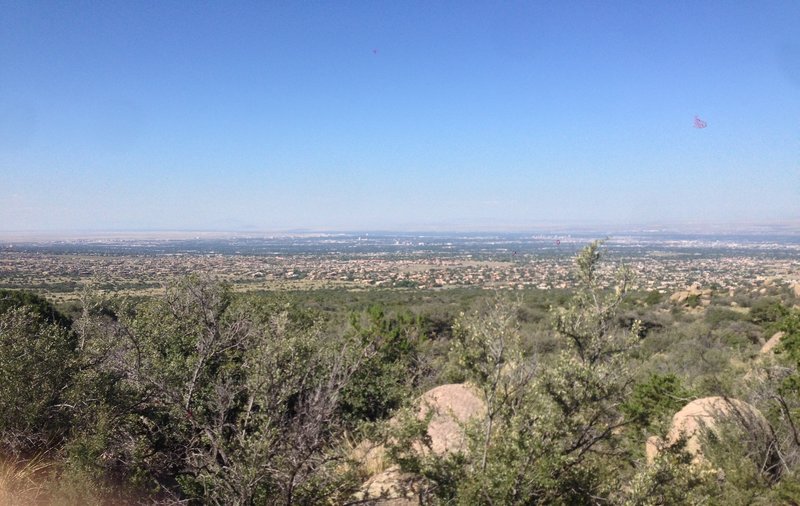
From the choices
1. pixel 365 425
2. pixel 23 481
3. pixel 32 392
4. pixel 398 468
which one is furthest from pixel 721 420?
pixel 32 392

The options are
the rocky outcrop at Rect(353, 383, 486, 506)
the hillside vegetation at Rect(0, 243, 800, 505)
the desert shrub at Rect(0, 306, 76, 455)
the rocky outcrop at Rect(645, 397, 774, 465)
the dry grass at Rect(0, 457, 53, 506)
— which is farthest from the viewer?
the rocky outcrop at Rect(645, 397, 774, 465)

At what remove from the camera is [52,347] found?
7.71 m

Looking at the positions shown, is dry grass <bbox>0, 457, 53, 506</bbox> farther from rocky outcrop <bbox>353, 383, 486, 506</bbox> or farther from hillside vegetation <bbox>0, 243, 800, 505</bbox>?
rocky outcrop <bbox>353, 383, 486, 506</bbox>

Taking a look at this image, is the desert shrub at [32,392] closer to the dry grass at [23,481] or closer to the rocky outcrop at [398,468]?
the dry grass at [23,481]

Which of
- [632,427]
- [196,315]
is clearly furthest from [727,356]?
[196,315]

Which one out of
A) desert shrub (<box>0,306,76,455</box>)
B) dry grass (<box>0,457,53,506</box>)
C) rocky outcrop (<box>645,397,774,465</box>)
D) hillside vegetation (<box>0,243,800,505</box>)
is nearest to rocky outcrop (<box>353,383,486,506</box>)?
hillside vegetation (<box>0,243,800,505</box>)

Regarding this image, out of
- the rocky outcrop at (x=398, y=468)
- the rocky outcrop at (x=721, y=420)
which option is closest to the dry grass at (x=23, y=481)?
the rocky outcrop at (x=398, y=468)

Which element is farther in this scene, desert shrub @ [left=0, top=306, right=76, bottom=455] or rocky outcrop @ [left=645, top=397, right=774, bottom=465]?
rocky outcrop @ [left=645, top=397, right=774, bottom=465]

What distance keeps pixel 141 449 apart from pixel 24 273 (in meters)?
66.3

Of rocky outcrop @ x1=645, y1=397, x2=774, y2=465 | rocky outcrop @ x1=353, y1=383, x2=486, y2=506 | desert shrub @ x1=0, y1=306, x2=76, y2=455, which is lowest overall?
rocky outcrop @ x1=645, y1=397, x2=774, y2=465

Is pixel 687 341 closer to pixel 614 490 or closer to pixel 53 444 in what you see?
pixel 614 490

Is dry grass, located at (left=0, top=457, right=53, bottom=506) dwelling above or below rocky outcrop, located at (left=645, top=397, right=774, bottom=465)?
above

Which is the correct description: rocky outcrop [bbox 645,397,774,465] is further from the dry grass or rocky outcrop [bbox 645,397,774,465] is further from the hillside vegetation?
the dry grass

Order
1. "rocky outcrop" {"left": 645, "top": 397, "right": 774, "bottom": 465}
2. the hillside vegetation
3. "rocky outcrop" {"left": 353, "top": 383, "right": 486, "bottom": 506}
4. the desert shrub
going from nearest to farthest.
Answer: the hillside vegetation → "rocky outcrop" {"left": 353, "top": 383, "right": 486, "bottom": 506} → the desert shrub → "rocky outcrop" {"left": 645, "top": 397, "right": 774, "bottom": 465}
